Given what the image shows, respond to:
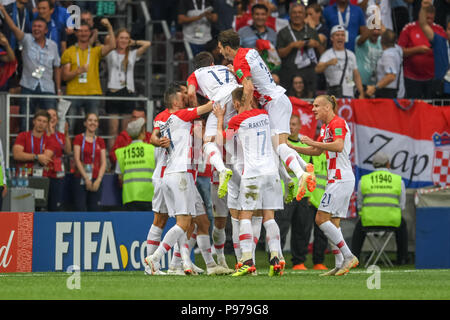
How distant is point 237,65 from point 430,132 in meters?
7.37

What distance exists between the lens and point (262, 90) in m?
11.7

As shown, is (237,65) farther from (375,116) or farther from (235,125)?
(375,116)

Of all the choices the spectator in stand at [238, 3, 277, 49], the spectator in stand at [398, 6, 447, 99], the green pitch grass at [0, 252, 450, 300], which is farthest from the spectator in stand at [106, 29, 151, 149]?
the green pitch grass at [0, 252, 450, 300]

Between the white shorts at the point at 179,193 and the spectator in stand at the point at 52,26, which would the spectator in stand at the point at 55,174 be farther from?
the white shorts at the point at 179,193

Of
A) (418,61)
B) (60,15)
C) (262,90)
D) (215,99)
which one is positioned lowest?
(215,99)

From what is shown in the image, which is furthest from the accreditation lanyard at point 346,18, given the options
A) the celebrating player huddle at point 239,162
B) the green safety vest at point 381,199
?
the celebrating player huddle at point 239,162

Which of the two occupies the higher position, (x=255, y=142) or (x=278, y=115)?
(x=278, y=115)

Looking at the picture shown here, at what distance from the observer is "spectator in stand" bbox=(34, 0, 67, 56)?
17.7m

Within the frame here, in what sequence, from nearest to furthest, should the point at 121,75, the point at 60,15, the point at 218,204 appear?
1. the point at 218,204
2. the point at 121,75
3. the point at 60,15

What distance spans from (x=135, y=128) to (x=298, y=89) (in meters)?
3.77

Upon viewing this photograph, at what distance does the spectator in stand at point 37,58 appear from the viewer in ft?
56.0

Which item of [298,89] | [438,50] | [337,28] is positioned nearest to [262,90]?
[298,89]

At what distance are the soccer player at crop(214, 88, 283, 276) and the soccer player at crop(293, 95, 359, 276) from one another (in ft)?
2.47

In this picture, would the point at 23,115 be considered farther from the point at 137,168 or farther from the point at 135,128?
the point at 137,168
